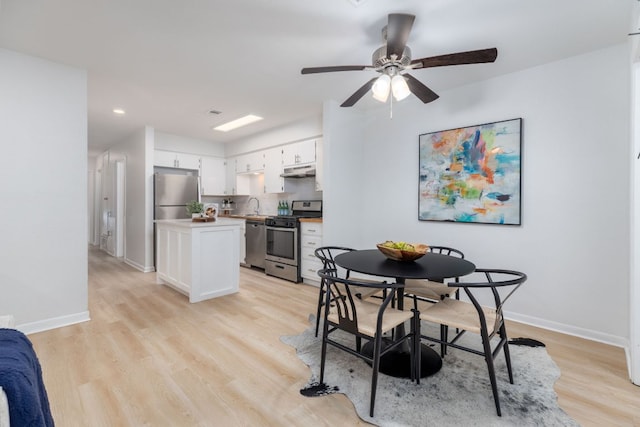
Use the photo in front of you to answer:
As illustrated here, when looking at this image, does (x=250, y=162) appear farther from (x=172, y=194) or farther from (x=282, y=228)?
(x=282, y=228)

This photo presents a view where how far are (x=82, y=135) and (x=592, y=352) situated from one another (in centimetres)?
479

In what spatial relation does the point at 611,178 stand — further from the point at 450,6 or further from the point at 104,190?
the point at 104,190

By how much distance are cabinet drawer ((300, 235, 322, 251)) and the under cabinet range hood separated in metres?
0.99

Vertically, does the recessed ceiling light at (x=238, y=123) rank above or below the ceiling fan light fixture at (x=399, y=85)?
above

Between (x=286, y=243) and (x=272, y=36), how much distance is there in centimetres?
280

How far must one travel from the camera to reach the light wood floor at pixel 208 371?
5.47 ft

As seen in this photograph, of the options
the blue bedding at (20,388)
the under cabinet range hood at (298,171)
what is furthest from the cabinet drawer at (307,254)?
the blue bedding at (20,388)

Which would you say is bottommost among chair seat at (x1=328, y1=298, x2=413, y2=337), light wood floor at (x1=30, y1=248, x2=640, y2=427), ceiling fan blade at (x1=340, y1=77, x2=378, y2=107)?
light wood floor at (x1=30, y1=248, x2=640, y2=427)

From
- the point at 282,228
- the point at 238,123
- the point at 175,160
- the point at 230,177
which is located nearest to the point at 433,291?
the point at 282,228

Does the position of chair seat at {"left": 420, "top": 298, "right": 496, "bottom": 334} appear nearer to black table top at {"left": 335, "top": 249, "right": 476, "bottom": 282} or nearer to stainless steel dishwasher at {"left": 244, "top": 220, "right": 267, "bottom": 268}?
black table top at {"left": 335, "top": 249, "right": 476, "bottom": 282}

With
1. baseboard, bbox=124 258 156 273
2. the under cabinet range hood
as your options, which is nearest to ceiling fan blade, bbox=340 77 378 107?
the under cabinet range hood

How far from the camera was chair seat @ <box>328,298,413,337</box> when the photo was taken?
176 centimetres

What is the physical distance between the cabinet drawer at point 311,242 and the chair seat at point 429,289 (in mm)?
1787

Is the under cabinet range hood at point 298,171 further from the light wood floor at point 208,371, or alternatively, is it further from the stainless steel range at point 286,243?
the light wood floor at point 208,371
